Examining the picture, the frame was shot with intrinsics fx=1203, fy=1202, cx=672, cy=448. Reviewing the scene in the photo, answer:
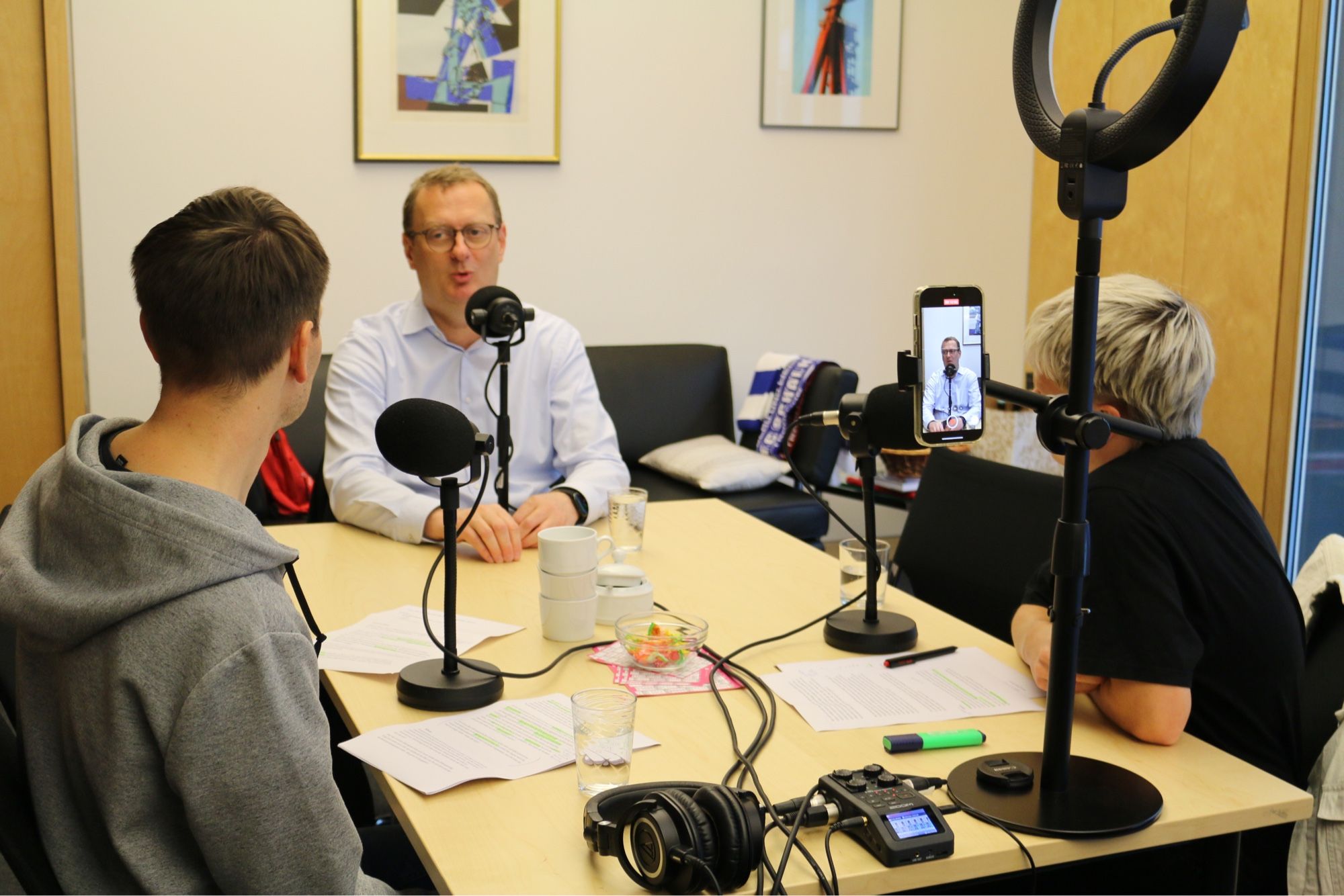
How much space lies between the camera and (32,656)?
1.10 m

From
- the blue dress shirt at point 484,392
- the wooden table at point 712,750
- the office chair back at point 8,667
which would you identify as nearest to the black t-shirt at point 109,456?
the office chair back at point 8,667

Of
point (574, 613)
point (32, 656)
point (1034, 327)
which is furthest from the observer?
point (574, 613)

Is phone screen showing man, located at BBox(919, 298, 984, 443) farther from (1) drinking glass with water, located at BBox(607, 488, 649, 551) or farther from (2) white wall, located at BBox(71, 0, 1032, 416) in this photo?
(2) white wall, located at BBox(71, 0, 1032, 416)

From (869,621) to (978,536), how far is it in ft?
1.97

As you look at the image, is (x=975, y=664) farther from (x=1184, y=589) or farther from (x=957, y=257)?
(x=957, y=257)

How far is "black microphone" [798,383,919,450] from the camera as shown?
1.65m

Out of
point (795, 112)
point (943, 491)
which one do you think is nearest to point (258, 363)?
point (943, 491)

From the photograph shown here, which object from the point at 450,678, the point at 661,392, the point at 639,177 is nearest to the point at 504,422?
the point at 450,678

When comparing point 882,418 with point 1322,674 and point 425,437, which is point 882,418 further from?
point 1322,674

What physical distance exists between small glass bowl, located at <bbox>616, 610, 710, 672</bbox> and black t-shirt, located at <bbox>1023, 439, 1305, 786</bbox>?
1.72ft

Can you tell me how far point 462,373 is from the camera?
296cm

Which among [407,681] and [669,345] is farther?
[669,345]

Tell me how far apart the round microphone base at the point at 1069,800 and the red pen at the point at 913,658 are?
34 centimetres

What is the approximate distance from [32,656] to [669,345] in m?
3.47
